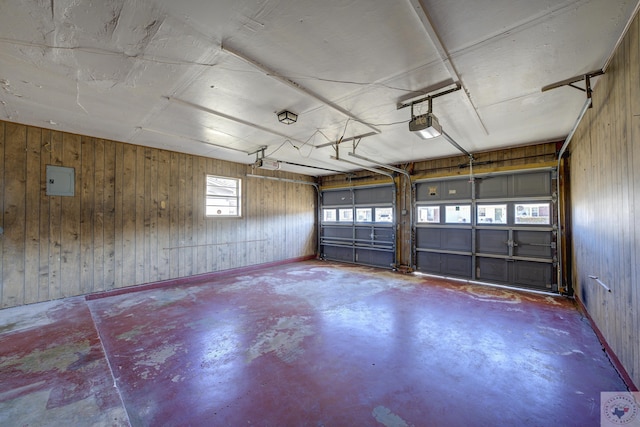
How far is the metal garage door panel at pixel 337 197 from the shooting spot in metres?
7.49

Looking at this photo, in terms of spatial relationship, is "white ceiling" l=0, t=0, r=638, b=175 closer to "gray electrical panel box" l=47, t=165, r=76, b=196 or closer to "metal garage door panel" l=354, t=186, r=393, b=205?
"gray electrical panel box" l=47, t=165, r=76, b=196

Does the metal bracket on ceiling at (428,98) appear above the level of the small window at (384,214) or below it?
above

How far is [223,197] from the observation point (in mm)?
5898

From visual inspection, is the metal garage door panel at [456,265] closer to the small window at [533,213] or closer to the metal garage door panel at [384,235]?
the small window at [533,213]

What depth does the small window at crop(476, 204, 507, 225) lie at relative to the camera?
4922 mm

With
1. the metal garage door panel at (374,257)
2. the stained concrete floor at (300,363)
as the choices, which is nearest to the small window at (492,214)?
the stained concrete floor at (300,363)

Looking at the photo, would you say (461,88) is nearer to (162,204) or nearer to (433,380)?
(433,380)

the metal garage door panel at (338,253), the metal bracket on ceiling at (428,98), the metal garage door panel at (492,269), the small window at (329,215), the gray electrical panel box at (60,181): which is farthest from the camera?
the small window at (329,215)

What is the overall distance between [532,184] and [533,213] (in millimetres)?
540

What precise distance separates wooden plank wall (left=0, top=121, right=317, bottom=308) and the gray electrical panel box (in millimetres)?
70

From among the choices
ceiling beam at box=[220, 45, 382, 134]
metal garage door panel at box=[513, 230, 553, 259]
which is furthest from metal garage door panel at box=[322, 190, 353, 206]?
ceiling beam at box=[220, 45, 382, 134]

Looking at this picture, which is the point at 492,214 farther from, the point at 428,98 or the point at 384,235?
the point at 428,98

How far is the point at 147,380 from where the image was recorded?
206 centimetres

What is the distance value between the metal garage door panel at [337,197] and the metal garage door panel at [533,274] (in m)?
4.17
